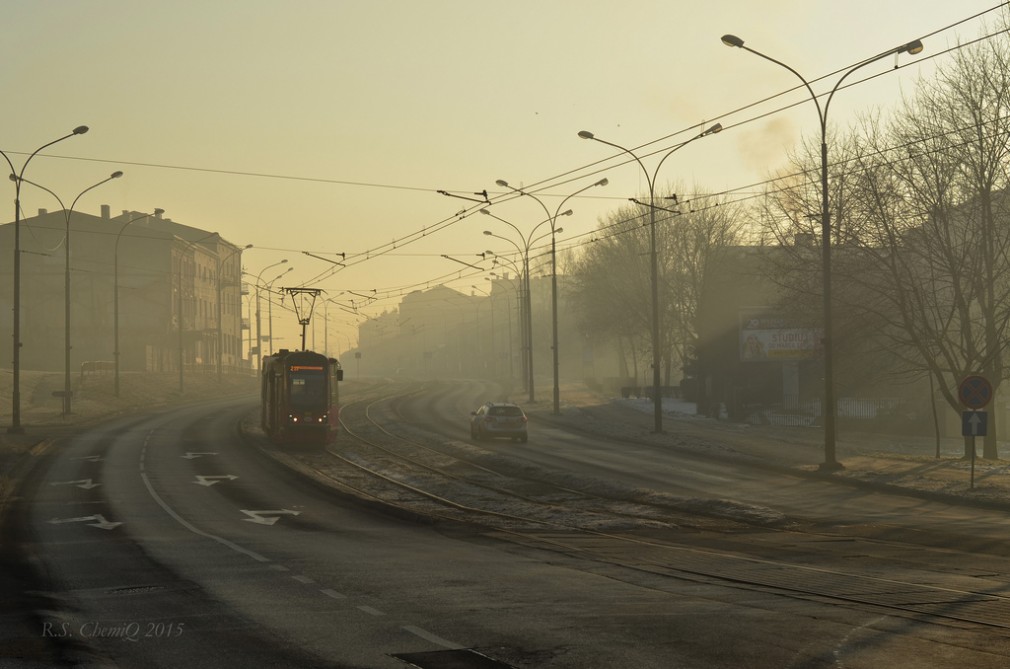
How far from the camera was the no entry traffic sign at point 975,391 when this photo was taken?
24.2 meters

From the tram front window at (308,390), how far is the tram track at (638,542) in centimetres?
258

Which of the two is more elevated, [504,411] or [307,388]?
[307,388]

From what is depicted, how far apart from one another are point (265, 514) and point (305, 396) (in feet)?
51.6

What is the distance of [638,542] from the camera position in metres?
17.6

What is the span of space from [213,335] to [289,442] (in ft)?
251

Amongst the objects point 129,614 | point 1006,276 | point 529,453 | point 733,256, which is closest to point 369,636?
point 129,614

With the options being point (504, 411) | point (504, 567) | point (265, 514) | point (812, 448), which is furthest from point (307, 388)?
point (504, 567)

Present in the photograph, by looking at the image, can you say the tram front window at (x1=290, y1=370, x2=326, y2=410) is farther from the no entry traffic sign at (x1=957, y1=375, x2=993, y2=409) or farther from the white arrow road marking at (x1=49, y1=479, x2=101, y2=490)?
the no entry traffic sign at (x1=957, y1=375, x2=993, y2=409)

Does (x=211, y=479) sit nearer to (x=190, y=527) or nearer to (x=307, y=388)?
(x=307, y=388)

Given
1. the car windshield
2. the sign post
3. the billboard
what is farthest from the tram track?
the billboard

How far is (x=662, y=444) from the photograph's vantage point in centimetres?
4059

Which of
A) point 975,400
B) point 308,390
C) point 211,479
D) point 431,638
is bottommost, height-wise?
point 211,479

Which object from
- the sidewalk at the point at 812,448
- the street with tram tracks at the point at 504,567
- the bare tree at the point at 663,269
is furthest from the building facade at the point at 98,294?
the street with tram tracks at the point at 504,567

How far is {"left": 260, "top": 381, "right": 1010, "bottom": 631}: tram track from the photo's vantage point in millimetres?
11531
